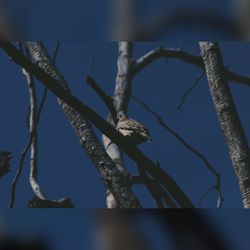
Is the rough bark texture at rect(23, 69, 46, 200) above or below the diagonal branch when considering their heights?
above

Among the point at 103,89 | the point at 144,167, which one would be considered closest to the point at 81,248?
the point at 144,167

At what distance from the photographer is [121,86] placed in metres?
1.57

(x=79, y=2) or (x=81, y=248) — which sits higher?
(x=79, y=2)

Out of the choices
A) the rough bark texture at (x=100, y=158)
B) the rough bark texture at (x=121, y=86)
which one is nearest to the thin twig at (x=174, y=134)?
the rough bark texture at (x=121, y=86)

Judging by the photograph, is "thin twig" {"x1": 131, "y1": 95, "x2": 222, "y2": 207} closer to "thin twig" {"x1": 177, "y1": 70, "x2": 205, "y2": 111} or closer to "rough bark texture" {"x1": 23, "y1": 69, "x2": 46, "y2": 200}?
"thin twig" {"x1": 177, "y1": 70, "x2": 205, "y2": 111}

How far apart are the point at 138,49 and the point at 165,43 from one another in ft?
0.23

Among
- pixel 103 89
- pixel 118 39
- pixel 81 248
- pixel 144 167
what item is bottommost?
pixel 81 248

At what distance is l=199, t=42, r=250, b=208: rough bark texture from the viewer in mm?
1380

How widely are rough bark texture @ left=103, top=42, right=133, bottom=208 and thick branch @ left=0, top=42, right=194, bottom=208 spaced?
0.07 feet

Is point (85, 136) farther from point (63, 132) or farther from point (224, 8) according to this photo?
point (224, 8)

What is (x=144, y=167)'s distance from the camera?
148cm

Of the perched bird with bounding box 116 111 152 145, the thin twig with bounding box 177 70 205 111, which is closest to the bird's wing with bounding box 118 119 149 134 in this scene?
the perched bird with bounding box 116 111 152 145

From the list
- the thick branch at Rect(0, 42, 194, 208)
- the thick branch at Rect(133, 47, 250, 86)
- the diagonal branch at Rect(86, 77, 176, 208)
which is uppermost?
the thick branch at Rect(133, 47, 250, 86)

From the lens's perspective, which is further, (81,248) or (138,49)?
(138,49)
